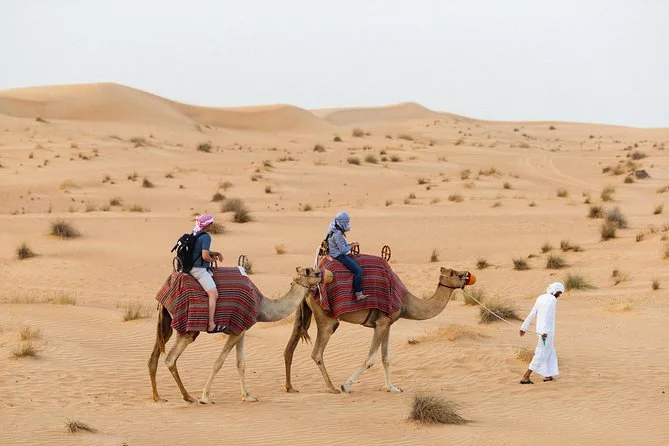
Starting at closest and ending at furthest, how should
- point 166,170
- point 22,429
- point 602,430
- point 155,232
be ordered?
1. point 22,429
2. point 602,430
3. point 155,232
4. point 166,170

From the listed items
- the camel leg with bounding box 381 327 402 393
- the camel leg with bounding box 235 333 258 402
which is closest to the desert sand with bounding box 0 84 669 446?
the camel leg with bounding box 235 333 258 402

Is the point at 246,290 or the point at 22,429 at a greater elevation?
the point at 246,290

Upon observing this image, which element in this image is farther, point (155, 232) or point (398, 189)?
point (398, 189)

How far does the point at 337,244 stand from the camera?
11922 mm

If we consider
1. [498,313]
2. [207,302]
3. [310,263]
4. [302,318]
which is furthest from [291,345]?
[310,263]

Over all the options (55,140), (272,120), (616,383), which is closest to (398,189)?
(55,140)

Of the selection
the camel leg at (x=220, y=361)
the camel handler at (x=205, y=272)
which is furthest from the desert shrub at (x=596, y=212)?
the camel handler at (x=205, y=272)

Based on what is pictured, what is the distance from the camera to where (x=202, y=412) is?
10852mm

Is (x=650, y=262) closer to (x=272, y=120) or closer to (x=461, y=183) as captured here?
(x=461, y=183)

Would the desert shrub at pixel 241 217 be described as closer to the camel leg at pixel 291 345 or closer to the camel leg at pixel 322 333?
the camel leg at pixel 291 345

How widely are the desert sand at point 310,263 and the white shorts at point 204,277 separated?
1483 millimetres

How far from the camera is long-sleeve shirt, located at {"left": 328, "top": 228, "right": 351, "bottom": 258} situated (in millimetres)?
11891

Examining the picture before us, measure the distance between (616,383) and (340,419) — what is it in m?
4.64

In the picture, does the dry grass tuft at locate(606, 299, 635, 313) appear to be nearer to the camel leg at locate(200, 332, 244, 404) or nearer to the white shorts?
the camel leg at locate(200, 332, 244, 404)
